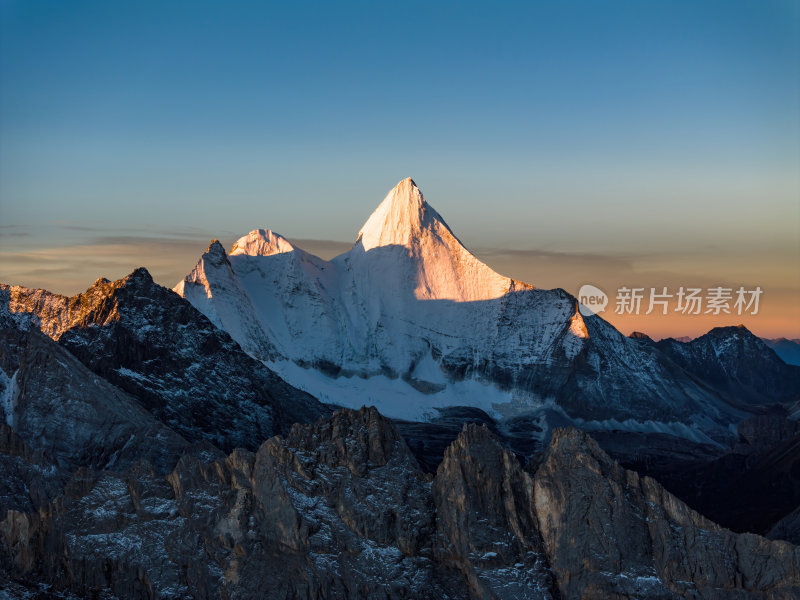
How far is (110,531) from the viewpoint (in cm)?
18225

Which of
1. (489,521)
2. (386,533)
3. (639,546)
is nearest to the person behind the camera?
(639,546)

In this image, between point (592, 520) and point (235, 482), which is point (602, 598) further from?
point (235, 482)

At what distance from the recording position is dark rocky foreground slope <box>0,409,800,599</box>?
16725 cm

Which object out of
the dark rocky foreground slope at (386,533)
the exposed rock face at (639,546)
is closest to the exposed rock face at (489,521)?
the dark rocky foreground slope at (386,533)

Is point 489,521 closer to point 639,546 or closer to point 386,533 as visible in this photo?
point 386,533

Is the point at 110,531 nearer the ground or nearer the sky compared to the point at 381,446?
nearer the ground

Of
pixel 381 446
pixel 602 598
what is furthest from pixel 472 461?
pixel 602 598

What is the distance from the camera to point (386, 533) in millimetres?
175500

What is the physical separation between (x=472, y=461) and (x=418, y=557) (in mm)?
15969

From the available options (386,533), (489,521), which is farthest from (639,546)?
(386,533)

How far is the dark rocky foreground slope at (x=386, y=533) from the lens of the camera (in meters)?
167

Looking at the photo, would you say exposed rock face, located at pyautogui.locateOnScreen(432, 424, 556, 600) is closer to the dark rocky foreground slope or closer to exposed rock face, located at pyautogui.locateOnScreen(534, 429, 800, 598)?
the dark rocky foreground slope

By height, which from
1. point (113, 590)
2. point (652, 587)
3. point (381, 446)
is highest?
point (381, 446)

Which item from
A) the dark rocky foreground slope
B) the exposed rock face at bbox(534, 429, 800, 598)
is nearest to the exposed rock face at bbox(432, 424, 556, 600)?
the dark rocky foreground slope
